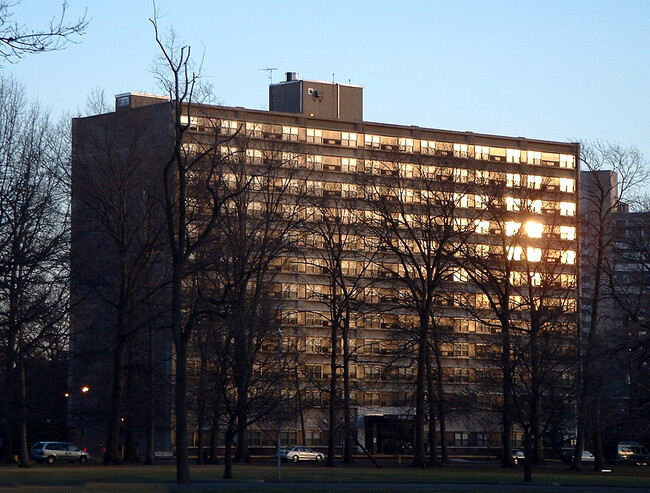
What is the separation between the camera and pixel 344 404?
67375 mm

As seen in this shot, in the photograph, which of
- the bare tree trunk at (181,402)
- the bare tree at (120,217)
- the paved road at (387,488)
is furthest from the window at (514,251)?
the bare tree trunk at (181,402)

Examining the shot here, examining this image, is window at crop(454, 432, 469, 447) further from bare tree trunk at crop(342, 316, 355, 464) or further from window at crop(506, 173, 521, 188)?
bare tree trunk at crop(342, 316, 355, 464)

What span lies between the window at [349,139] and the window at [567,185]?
24217 mm

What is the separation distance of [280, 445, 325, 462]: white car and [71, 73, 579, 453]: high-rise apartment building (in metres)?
6.47

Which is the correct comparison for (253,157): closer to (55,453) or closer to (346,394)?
(346,394)

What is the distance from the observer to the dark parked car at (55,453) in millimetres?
70438

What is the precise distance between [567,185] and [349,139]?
25908 mm

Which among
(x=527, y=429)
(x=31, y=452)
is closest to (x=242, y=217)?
(x=527, y=429)

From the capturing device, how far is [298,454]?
83.9 meters

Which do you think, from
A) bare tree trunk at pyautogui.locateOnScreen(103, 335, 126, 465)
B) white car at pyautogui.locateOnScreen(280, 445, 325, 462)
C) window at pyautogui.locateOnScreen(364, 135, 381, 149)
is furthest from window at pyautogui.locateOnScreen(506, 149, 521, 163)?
bare tree trunk at pyautogui.locateOnScreen(103, 335, 126, 465)

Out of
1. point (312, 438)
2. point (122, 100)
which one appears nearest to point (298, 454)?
point (312, 438)

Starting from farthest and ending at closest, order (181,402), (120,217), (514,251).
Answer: (514,251), (120,217), (181,402)

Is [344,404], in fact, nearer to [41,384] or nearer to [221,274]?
[221,274]

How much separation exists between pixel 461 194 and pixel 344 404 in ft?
54.1
